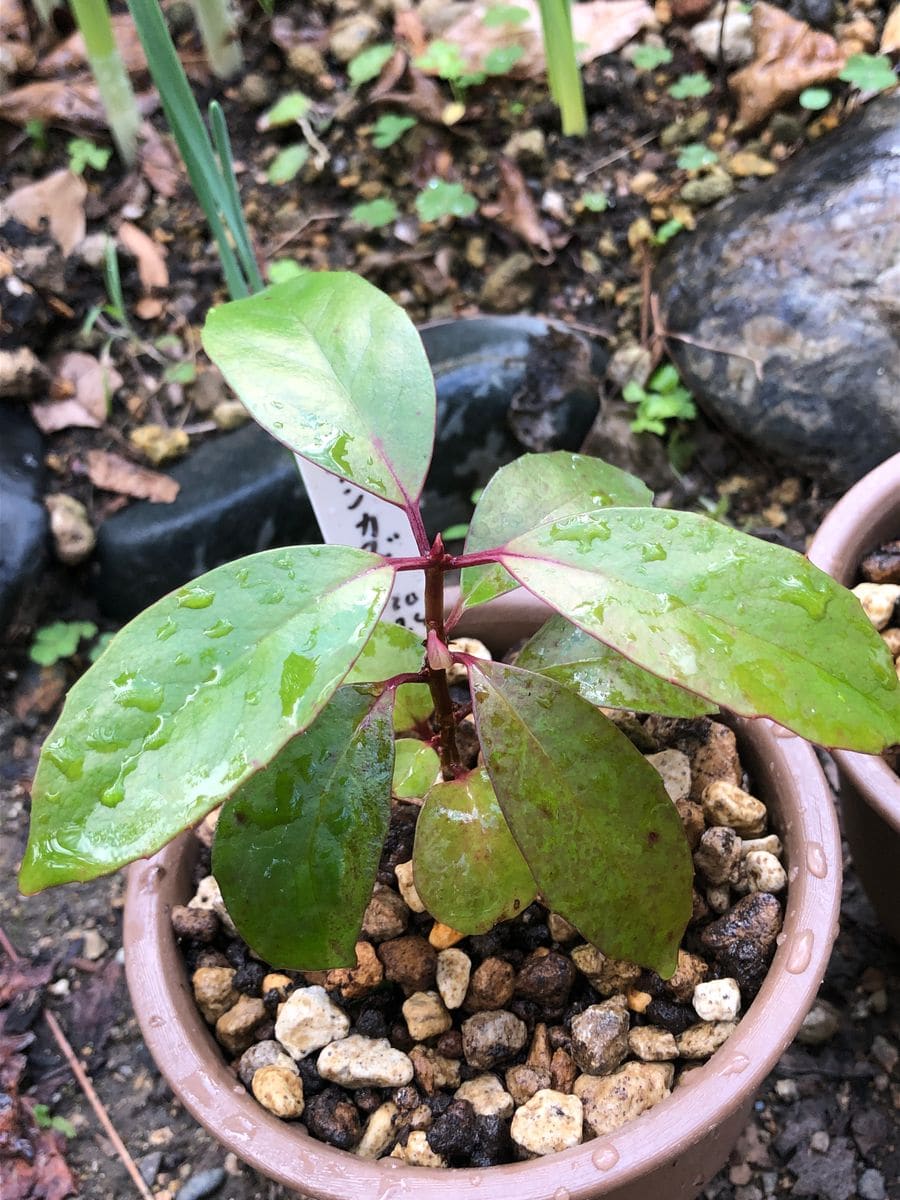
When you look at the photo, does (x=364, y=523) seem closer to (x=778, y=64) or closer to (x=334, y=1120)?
(x=334, y=1120)

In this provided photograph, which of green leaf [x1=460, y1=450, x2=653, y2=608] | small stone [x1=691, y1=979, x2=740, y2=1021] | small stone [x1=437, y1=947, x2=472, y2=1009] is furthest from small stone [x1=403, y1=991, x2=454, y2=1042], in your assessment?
green leaf [x1=460, y1=450, x2=653, y2=608]

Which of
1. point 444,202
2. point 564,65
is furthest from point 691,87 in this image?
point 444,202

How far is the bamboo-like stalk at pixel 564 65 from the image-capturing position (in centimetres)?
150

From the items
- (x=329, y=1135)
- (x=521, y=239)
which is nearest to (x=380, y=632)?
(x=329, y=1135)

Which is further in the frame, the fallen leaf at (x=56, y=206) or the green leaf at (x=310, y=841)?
the fallen leaf at (x=56, y=206)

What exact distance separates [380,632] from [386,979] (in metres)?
0.30

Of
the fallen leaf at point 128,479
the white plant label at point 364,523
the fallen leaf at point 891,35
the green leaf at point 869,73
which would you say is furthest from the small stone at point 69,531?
the fallen leaf at point 891,35

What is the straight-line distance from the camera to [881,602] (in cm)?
104

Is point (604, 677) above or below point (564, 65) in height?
below

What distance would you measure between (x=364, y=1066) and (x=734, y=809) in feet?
1.25

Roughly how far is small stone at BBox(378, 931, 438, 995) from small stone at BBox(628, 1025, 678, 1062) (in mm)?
175

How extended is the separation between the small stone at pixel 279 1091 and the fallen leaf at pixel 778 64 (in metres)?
1.65

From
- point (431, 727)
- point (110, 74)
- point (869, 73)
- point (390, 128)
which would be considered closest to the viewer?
point (431, 727)

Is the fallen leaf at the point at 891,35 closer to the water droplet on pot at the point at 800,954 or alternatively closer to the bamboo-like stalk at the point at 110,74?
the bamboo-like stalk at the point at 110,74
